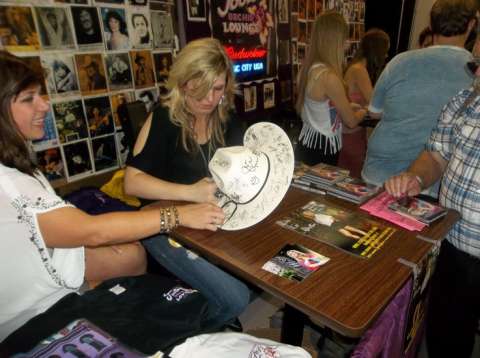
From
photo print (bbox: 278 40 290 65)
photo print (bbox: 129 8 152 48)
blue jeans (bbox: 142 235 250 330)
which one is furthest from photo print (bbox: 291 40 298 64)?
blue jeans (bbox: 142 235 250 330)

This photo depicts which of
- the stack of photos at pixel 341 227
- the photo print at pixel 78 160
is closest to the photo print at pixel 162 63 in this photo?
the photo print at pixel 78 160

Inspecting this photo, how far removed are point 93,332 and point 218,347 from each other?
1.03 feet

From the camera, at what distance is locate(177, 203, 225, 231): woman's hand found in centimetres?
105

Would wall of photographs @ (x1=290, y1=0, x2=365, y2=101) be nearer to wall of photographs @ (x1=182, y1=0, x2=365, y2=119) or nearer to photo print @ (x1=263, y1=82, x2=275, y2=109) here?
wall of photographs @ (x1=182, y1=0, x2=365, y2=119)

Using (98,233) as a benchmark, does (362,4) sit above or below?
above

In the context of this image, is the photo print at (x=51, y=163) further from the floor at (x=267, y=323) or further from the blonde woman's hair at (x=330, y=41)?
the blonde woman's hair at (x=330, y=41)

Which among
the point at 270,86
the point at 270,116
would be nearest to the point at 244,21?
the point at 270,86

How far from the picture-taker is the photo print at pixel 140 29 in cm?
249

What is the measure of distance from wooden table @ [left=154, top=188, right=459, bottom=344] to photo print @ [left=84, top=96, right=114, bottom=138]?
1651 millimetres

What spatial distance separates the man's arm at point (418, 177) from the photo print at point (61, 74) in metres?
2.02

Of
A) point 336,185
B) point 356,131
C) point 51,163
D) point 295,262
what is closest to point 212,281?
point 295,262

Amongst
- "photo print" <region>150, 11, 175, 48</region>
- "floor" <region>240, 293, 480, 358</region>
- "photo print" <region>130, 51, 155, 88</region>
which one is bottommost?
"floor" <region>240, 293, 480, 358</region>

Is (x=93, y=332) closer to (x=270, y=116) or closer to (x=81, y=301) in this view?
(x=81, y=301)

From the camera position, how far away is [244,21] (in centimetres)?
346
